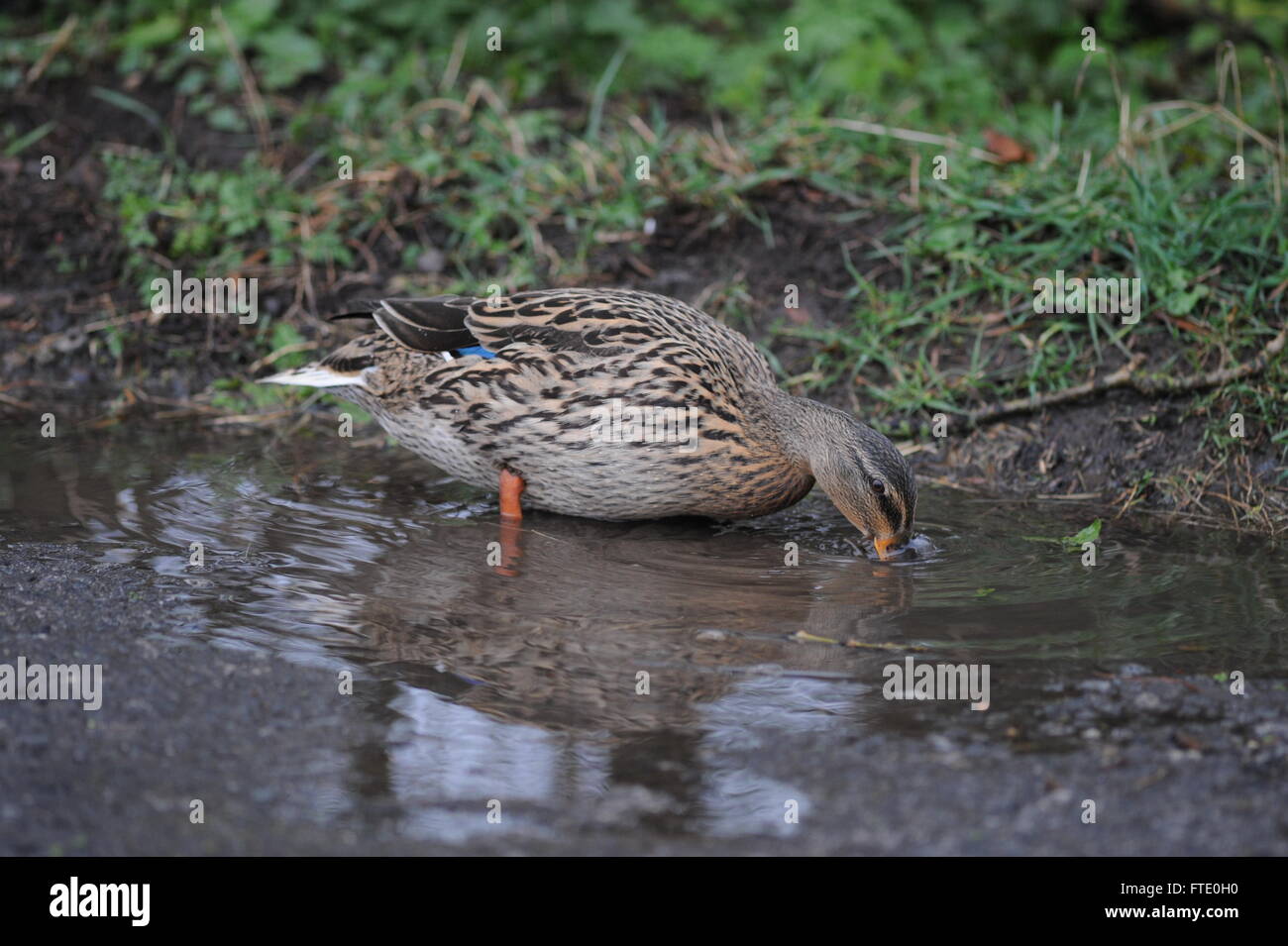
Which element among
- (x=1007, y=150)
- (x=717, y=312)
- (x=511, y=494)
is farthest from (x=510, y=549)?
(x=1007, y=150)

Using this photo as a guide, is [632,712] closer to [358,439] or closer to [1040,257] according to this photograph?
[358,439]

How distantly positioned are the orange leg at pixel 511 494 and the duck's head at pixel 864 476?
4.16 feet

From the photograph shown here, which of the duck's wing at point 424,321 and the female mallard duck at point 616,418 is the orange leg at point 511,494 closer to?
the female mallard duck at point 616,418

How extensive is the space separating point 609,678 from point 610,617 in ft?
1.77

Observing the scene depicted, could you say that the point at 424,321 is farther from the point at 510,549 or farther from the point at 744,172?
the point at 744,172

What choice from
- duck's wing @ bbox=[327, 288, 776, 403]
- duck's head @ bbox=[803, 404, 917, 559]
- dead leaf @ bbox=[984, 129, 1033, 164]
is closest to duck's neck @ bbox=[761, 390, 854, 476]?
duck's head @ bbox=[803, 404, 917, 559]

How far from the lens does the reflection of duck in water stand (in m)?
4.11

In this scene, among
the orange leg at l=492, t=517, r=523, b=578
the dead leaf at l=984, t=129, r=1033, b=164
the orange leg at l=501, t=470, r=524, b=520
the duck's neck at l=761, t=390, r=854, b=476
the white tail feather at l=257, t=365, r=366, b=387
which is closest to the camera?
the orange leg at l=492, t=517, r=523, b=578

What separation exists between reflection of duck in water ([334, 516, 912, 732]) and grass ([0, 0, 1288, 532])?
182cm

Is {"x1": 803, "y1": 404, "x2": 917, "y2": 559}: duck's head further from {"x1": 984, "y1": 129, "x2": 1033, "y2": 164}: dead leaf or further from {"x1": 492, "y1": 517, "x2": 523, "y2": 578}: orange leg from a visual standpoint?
{"x1": 984, "y1": 129, "x2": 1033, "y2": 164}: dead leaf

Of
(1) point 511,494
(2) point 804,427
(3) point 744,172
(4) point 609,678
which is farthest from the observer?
(3) point 744,172

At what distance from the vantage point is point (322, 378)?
6.25 metres

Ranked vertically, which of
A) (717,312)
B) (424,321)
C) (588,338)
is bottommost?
(588,338)
